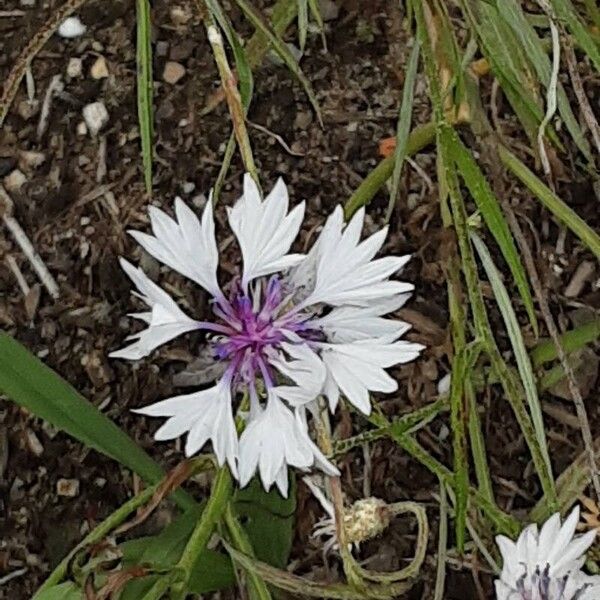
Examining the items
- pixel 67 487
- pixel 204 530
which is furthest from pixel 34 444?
pixel 204 530

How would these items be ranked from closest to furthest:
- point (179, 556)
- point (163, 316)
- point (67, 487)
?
point (163, 316)
point (179, 556)
point (67, 487)

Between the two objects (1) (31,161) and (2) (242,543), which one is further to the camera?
(1) (31,161)

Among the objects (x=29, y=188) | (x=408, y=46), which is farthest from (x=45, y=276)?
(x=408, y=46)

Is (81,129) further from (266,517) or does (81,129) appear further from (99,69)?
(266,517)

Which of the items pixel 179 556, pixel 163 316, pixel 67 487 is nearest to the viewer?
pixel 163 316

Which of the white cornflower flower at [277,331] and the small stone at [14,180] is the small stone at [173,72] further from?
the white cornflower flower at [277,331]

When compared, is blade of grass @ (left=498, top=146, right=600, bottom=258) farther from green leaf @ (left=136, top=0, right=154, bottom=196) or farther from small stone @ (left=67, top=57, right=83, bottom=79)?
small stone @ (left=67, top=57, right=83, bottom=79)
